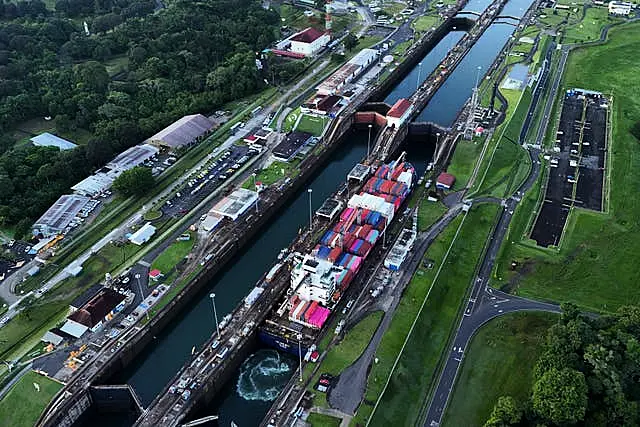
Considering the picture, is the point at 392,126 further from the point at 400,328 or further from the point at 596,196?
the point at 400,328

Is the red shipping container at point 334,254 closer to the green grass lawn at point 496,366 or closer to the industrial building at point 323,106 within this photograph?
the green grass lawn at point 496,366

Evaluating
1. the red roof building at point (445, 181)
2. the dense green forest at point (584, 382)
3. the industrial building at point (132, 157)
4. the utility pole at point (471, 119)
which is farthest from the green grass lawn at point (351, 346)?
the industrial building at point (132, 157)

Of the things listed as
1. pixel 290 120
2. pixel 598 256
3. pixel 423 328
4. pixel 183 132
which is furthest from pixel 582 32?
pixel 423 328

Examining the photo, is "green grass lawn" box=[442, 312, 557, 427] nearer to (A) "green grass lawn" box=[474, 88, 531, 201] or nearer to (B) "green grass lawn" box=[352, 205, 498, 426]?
(B) "green grass lawn" box=[352, 205, 498, 426]

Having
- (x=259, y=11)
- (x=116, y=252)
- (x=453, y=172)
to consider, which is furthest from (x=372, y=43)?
(x=116, y=252)

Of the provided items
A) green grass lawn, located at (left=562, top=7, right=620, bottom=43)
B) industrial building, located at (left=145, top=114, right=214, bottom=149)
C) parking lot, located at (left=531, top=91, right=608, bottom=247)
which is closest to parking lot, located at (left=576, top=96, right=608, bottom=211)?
parking lot, located at (left=531, top=91, right=608, bottom=247)

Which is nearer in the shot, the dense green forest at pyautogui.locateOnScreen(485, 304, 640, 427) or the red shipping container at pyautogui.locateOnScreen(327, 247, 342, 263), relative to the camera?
the dense green forest at pyautogui.locateOnScreen(485, 304, 640, 427)

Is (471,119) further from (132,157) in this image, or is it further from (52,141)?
(52,141)
